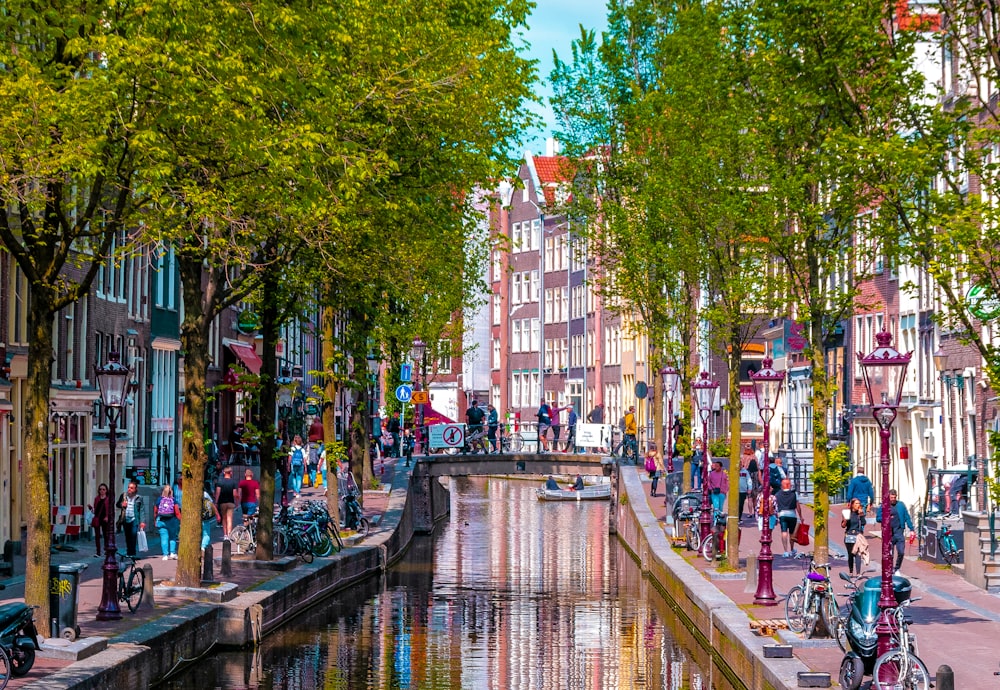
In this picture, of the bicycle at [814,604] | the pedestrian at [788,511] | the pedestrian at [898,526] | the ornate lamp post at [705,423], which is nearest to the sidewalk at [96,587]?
the bicycle at [814,604]

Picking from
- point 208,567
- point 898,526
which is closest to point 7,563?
point 208,567

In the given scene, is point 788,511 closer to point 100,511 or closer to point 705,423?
point 705,423

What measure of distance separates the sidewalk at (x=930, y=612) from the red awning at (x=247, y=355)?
28263 mm

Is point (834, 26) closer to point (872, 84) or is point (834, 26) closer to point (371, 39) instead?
point (872, 84)

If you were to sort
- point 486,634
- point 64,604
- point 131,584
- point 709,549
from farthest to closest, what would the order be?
1. point 709,549
2. point 486,634
3. point 131,584
4. point 64,604

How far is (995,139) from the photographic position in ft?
64.2

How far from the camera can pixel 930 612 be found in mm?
28797

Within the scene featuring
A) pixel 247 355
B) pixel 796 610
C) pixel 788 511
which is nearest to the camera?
pixel 796 610

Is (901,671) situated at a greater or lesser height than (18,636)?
lesser

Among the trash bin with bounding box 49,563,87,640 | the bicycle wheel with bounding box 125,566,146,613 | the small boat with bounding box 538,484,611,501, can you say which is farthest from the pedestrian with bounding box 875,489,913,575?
the small boat with bounding box 538,484,611,501

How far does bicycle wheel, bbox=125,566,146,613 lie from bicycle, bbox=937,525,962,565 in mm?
17088

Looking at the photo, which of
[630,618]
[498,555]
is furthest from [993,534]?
[498,555]

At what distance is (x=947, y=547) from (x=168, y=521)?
15720 millimetres

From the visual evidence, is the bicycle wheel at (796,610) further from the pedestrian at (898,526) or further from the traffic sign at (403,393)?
the traffic sign at (403,393)
